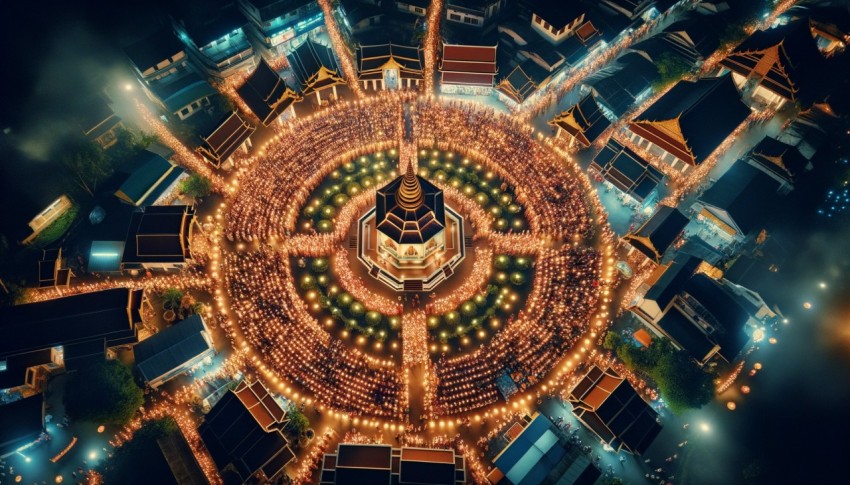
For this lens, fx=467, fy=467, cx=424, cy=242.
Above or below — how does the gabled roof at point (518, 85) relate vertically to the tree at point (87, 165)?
below

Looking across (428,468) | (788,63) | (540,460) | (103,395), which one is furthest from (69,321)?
(788,63)

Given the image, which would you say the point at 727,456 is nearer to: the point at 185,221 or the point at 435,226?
the point at 435,226

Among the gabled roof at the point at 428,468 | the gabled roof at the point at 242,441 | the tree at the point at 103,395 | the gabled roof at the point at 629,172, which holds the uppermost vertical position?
the tree at the point at 103,395

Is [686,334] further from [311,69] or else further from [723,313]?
[311,69]

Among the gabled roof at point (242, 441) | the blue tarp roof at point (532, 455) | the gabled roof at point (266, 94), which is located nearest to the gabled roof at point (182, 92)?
the gabled roof at point (266, 94)

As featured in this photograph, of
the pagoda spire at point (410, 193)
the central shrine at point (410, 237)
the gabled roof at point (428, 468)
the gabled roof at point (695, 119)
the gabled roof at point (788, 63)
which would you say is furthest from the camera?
the gabled roof at point (788, 63)

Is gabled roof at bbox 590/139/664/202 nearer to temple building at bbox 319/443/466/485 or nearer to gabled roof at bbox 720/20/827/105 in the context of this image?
gabled roof at bbox 720/20/827/105

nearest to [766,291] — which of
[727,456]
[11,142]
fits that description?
[727,456]

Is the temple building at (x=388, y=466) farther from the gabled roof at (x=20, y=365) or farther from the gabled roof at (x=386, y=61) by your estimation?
the gabled roof at (x=386, y=61)
